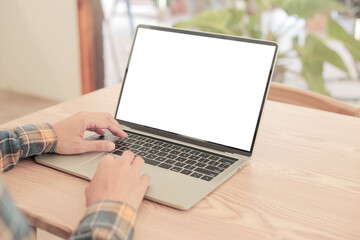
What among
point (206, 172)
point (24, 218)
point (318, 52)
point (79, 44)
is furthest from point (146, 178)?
point (79, 44)

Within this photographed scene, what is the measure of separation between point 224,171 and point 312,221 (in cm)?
20

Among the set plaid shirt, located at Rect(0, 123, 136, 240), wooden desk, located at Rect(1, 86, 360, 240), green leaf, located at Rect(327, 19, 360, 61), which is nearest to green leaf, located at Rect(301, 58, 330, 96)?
green leaf, located at Rect(327, 19, 360, 61)

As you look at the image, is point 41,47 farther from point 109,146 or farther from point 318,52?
point 109,146

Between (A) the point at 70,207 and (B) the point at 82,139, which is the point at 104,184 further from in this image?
(B) the point at 82,139

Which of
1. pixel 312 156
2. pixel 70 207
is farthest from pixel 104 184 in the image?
pixel 312 156

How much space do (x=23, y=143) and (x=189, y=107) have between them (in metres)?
0.35

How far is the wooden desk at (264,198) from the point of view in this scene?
0.71 m

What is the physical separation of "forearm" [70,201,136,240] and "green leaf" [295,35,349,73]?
1.84 m

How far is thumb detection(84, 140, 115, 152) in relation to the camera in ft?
3.06

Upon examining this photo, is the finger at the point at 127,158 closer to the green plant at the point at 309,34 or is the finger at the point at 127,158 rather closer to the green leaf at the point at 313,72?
the green plant at the point at 309,34

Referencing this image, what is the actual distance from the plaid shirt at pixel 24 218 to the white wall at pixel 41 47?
2.05 meters

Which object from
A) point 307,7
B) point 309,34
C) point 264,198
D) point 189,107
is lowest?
point 264,198

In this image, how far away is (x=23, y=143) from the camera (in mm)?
908

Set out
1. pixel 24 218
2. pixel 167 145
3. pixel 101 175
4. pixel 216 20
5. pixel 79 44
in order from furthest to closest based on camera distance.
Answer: pixel 79 44 → pixel 216 20 → pixel 167 145 → pixel 101 175 → pixel 24 218
